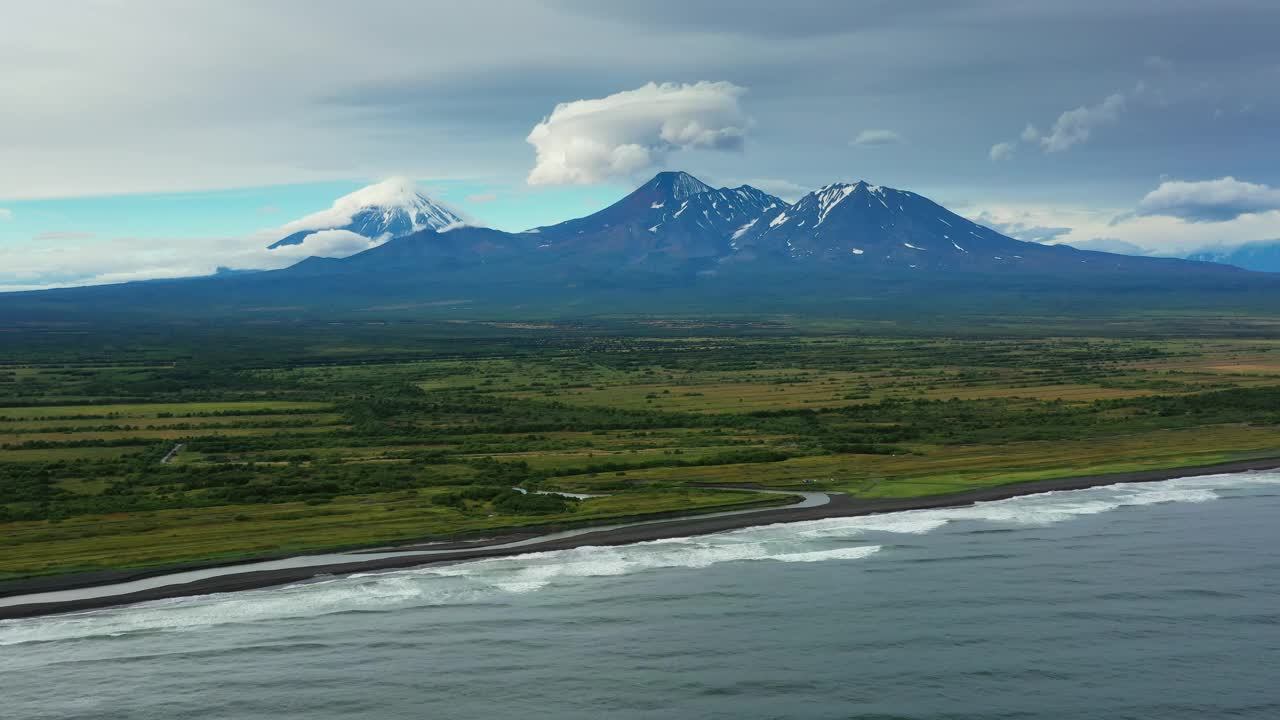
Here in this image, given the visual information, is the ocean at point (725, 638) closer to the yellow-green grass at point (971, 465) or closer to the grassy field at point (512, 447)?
the grassy field at point (512, 447)

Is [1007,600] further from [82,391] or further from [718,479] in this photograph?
[82,391]

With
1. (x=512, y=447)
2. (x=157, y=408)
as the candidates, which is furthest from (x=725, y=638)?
(x=157, y=408)

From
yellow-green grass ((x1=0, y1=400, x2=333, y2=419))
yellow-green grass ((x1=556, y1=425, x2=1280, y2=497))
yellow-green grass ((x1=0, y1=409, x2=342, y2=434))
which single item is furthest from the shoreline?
yellow-green grass ((x1=0, y1=400, x2=333, y2=419))

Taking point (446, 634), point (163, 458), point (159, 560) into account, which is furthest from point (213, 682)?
point (163, 458)

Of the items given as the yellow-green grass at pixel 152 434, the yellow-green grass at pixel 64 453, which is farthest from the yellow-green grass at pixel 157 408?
the yellow-green grass at pixel 64 453

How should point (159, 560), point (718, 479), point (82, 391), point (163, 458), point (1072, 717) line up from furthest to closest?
point (82, 391) → point (163, 458) → point (718, 479) → point (159, 560) → point (1072, 717)
